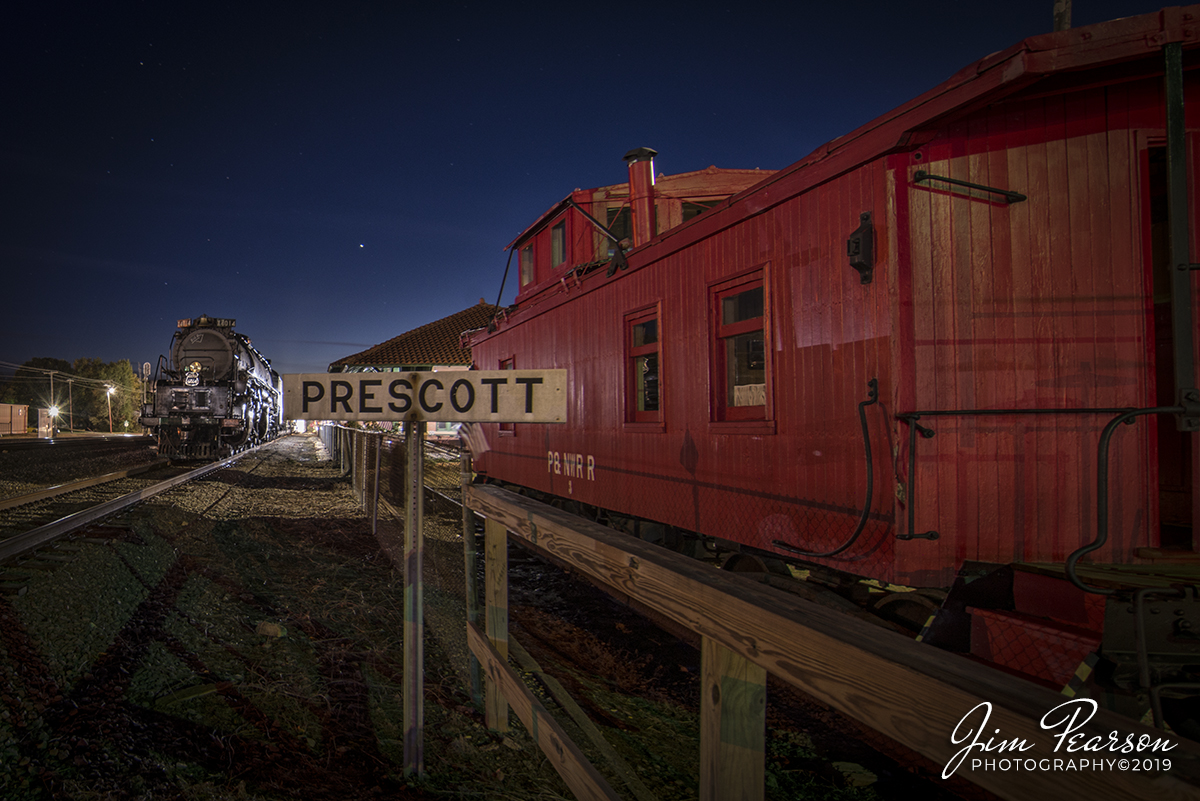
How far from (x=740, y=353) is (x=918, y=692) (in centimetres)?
402

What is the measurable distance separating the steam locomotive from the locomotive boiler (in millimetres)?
20353

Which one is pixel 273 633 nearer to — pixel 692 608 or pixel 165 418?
pixel 692 608

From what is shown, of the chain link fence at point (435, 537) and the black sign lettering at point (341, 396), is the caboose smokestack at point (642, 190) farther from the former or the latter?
the black sign lettering at point (341, 396)

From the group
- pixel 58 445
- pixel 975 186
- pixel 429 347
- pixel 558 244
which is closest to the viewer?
pixel 975 186

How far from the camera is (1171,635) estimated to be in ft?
8.48

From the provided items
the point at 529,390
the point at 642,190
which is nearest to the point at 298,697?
the point at 529,390

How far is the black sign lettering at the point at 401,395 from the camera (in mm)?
2820

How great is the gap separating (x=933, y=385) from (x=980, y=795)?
204cm

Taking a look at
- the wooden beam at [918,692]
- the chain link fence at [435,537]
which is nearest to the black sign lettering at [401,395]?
the chain link fence at [435,537]

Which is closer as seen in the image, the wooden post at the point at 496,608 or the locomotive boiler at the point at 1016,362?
the locomotive boiler at the point at 1016,362

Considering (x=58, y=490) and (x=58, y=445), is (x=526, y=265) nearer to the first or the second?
(x=58, y=490)

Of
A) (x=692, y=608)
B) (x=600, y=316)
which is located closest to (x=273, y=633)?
(x=692, y=608)

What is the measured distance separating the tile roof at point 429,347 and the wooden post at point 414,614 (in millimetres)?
23771

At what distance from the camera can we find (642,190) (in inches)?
326
